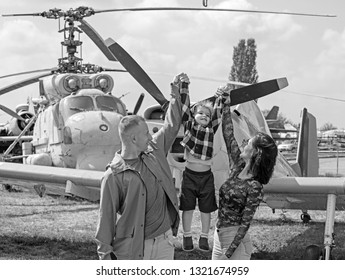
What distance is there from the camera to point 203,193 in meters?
5.05

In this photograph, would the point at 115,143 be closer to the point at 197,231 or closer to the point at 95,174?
the point at 197,231

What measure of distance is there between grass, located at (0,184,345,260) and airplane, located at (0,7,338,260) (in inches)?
27.8

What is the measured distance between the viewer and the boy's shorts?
5.05 metres

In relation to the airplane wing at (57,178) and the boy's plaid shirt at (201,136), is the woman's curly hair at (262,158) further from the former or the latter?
the airplane wing at (57,178)

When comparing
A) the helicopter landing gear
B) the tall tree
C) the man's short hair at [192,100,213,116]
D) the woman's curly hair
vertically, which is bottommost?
the helicopter landing gear

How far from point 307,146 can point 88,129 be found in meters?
4.41

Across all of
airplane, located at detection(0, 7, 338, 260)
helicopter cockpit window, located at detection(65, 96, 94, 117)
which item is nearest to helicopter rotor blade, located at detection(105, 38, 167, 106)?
airplane, located at detection(0, 7, 338, 260)

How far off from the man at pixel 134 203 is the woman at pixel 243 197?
18.0 inches

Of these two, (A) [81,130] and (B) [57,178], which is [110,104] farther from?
(B) [57,178]

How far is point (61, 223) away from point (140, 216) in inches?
250

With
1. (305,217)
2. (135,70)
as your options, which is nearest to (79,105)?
(305,217)

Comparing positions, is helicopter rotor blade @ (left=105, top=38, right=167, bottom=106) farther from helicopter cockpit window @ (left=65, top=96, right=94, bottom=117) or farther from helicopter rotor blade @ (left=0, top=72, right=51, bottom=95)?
helicopter rotor blade @ (left=0, top=72, right=51, bottom=95)

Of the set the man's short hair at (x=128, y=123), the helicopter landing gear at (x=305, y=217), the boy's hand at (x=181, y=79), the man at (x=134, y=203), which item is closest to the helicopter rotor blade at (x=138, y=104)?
the helicopter landing gear at (x=305, y=217)

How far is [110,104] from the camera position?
1230cm
